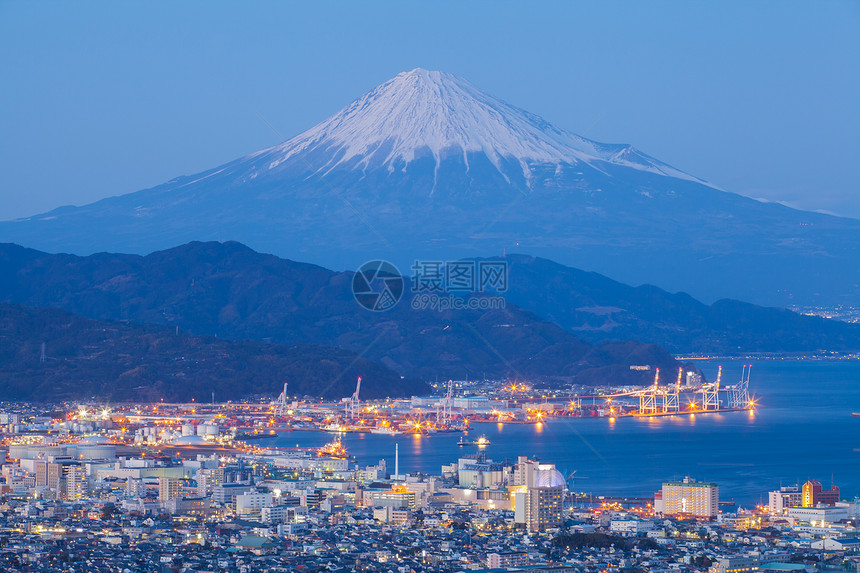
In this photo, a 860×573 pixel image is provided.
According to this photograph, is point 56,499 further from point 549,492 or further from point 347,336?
point 347,336

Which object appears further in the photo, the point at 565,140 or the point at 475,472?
the point at 565,140

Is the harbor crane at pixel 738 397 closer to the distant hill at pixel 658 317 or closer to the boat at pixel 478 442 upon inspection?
the boat at pixel 478 442

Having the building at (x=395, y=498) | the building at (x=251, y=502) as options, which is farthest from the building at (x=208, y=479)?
the building at (x=395, y=498)

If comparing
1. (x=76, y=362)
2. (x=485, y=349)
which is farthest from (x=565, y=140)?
(x=76, y=362)

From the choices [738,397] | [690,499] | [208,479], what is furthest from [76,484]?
[738,397]

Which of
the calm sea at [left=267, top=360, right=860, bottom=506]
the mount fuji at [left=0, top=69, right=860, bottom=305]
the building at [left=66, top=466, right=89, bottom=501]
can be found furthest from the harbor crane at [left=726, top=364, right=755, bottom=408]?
the building at [left=66, top=466, right=89, bottom=501]

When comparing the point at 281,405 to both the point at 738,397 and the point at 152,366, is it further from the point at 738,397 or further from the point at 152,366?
the point at 738,397

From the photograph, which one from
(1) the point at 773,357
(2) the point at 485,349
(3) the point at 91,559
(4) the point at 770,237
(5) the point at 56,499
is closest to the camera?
(3) the point at 91,559
